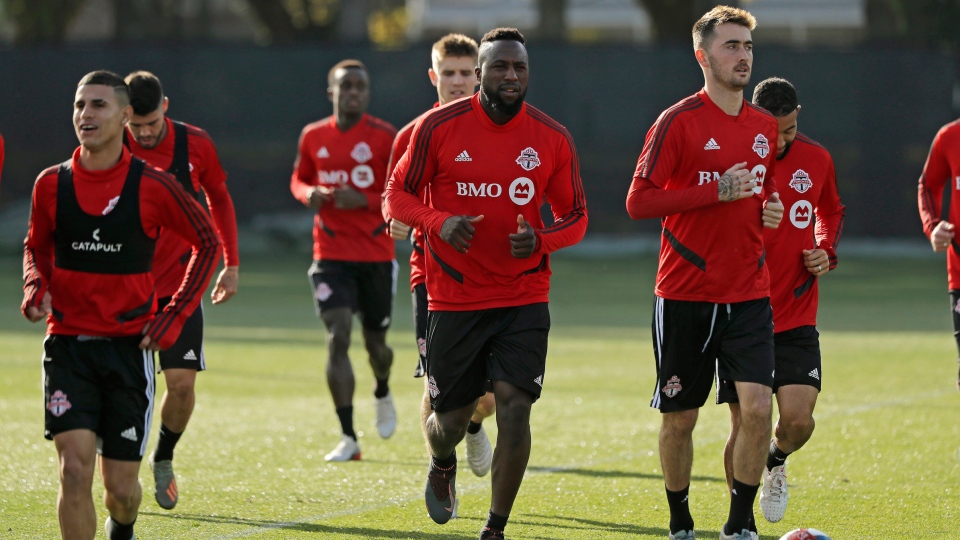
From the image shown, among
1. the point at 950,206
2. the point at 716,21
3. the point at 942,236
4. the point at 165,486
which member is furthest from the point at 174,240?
the point at 950,206

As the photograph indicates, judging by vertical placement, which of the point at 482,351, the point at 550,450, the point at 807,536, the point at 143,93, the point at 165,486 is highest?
the point at 143,93

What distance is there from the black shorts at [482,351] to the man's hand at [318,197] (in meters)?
3.41

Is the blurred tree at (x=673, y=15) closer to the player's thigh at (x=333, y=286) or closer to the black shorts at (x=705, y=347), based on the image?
the player's thigh at (x=333, y=286)

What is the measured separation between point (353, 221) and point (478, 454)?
2.40m

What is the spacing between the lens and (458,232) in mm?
6551

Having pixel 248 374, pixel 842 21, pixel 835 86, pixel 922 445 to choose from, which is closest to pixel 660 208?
pixel 922 445

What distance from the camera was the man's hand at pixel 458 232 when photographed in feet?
21.5

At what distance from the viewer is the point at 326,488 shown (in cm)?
851

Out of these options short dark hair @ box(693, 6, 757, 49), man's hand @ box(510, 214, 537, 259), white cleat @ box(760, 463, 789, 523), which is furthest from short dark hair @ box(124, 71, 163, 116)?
white cleat @ box(760, 463, 789, 523)

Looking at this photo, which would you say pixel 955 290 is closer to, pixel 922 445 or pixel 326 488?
pixel 922 445

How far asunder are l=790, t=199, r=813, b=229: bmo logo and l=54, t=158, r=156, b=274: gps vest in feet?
11.0

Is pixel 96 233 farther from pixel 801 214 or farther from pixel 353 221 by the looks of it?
pixel 353 221

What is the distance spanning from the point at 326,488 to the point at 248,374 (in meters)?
5.50

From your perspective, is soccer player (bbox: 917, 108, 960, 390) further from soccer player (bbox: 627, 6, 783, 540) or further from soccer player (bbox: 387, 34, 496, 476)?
soccer player (bbox: 387, 34, 496, 476)
